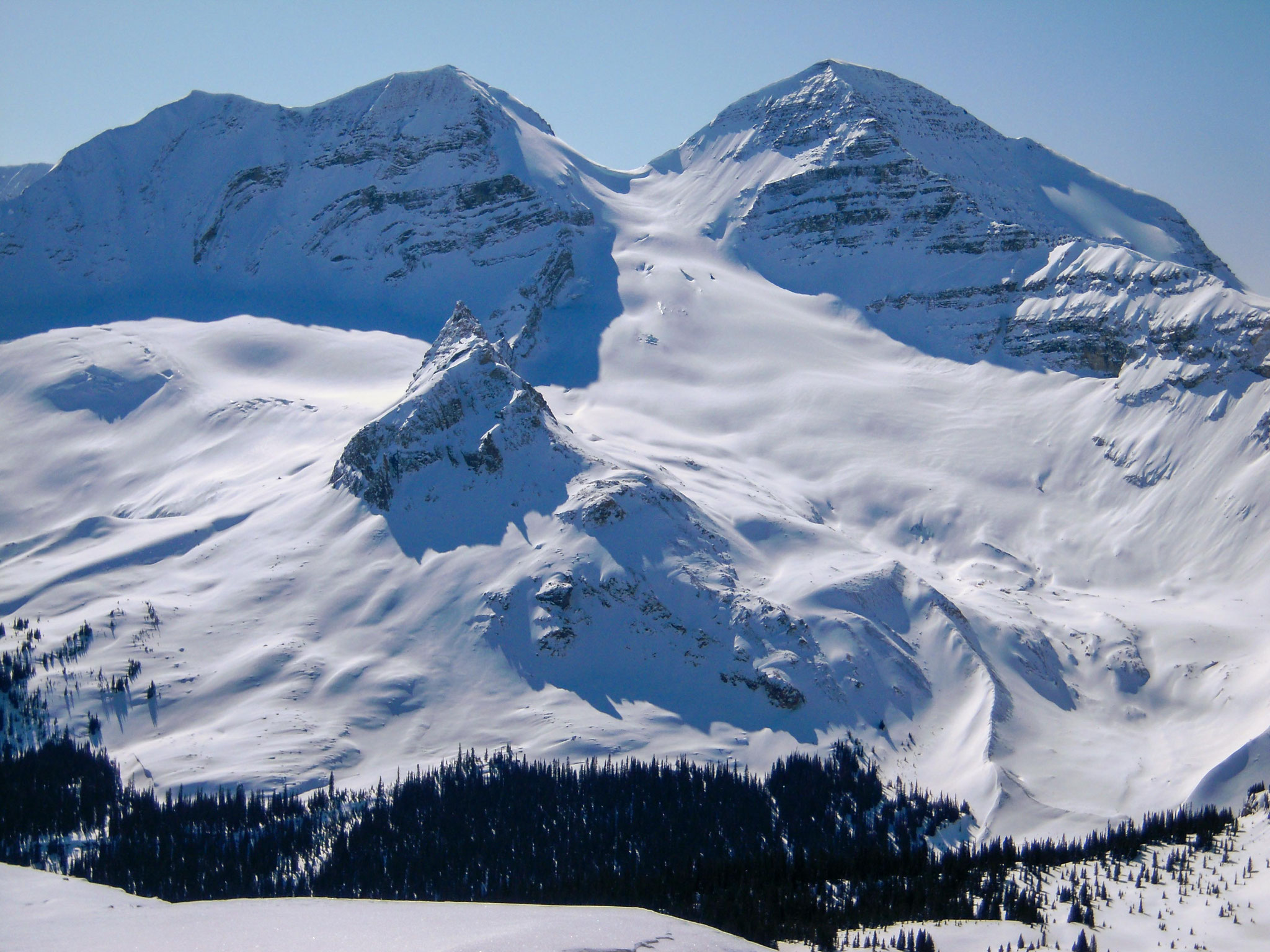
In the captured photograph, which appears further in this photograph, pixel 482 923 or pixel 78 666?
pixel 78 666

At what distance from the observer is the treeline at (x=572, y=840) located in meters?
104

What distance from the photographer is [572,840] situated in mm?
116375

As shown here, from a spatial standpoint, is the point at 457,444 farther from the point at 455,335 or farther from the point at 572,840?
the point at 572,840

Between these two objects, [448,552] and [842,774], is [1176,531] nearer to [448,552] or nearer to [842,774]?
[842,774]

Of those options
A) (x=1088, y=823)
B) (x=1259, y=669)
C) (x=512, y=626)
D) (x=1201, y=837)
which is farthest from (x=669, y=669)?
(x=1259, y=669)

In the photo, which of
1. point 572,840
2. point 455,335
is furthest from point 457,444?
point 572,840

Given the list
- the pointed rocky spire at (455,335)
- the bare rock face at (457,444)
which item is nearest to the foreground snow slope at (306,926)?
the bare rock face at (457,444)

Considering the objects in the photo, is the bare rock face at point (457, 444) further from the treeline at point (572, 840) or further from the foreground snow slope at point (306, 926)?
the foreground snow slope at point (306, 926)

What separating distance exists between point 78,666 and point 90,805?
92.9 feet

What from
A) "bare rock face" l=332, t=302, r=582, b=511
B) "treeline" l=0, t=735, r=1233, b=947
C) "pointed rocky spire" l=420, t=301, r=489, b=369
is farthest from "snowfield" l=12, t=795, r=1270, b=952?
"pointed rocky spire" l=420, t=301, r=489, b=369

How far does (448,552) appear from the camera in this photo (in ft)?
531

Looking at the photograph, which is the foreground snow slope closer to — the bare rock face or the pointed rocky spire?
the bare rock face

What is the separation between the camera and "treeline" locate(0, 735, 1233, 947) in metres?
104

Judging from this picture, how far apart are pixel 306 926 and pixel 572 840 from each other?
62987mm
